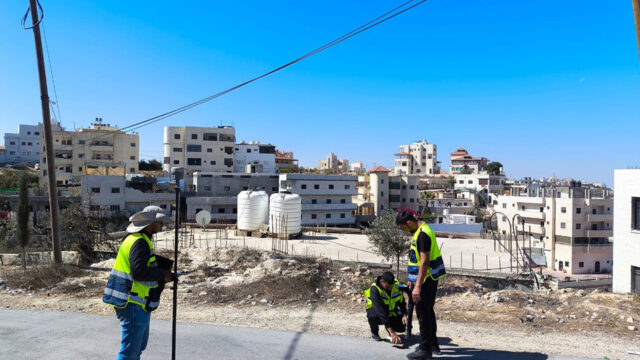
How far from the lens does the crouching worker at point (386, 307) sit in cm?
489

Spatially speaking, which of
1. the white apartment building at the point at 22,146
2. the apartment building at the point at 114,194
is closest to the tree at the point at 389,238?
the apartment building at the point at 114,194

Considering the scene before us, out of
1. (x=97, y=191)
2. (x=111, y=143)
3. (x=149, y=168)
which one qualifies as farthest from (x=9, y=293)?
(x=149, y=168)

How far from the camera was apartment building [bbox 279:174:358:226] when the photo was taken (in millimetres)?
42156

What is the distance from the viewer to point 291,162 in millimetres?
105812

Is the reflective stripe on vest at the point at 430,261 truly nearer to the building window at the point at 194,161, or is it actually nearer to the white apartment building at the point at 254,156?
the building window at the point at 194,161

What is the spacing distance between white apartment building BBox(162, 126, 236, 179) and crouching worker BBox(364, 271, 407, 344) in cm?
5427

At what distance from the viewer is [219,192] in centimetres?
4309

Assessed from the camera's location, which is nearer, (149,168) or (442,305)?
(442,305)

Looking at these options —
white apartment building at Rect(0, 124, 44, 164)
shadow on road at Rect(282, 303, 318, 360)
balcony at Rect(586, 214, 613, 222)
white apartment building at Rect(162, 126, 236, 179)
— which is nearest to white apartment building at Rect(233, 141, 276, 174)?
white apartment building at Rect(162, 126, 236, 179)

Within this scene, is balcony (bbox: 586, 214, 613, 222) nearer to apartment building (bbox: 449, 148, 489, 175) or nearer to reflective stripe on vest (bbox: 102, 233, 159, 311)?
reflective stripe on vest (bbox: 102, 233, 159, 311)

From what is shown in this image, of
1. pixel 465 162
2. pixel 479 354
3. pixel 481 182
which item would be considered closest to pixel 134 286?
pixel 479 354

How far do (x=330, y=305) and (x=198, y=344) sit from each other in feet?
9.37

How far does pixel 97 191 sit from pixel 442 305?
37.2 meters

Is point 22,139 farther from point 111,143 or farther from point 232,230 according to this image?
point 232,230
